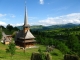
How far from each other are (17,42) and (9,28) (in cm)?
7218

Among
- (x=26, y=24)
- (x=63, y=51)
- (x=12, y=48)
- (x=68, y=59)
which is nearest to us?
(x=68, y=59)

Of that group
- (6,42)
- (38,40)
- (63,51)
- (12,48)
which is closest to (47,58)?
(12,48)

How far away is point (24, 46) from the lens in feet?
264

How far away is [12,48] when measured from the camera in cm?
→ 5047

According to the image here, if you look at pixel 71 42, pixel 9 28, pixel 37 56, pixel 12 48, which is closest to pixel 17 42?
pixel 71 42

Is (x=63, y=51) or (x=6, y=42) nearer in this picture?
(x=63, y=51)

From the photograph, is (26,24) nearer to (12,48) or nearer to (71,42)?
(71,42)

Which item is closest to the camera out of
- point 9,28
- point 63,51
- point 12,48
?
point 12,48

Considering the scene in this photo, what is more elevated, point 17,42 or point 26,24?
point 26,24

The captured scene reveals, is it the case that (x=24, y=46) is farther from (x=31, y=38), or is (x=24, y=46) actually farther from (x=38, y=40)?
(x=38, y=40)

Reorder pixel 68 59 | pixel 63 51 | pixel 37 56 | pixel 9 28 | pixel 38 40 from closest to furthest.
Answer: pixel 68 59 → pixel 37 56 → pixel 63 51 → pixel 38 40 → pixel 9 28

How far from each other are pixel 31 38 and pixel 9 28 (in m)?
78.4

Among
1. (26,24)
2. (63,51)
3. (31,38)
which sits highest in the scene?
(26,24)

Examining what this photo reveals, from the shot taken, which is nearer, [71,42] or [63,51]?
[63,51]
